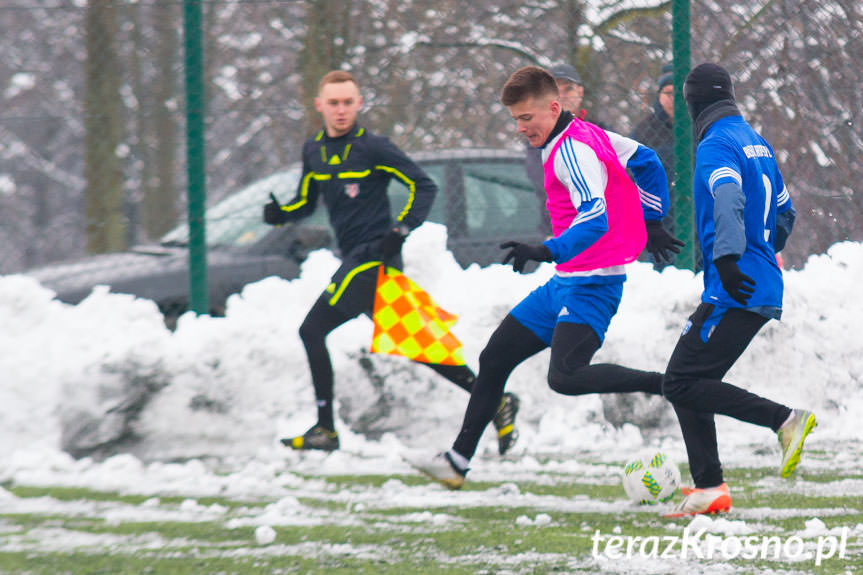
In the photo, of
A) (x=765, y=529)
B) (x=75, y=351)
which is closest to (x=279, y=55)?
(x=75, y=351)

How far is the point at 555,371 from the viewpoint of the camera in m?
5.14

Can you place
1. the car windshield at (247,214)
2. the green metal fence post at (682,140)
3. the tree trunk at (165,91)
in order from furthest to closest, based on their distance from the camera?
1. the tree trunk at (165,91)
2. the car windshield at (247,214)
3. the green metal fence post at (682,140)

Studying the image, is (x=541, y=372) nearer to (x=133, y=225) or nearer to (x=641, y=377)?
(x=641, y=377)

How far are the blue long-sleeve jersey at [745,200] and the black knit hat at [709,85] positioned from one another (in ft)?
0.38

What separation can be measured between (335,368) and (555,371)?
2443 mm

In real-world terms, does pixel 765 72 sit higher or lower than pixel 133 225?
higher

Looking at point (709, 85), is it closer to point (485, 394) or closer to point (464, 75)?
point (485, 394)

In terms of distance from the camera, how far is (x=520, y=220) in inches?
322

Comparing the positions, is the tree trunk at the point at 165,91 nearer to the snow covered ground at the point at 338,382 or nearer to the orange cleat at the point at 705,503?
the snow covered ground at the point at 338,382

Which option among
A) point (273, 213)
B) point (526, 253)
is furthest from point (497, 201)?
point (526, 253)

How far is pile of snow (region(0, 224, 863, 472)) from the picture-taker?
688cm

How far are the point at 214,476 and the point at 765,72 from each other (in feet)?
14.1

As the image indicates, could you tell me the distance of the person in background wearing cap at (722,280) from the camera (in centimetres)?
460

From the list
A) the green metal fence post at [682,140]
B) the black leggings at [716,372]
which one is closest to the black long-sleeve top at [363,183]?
the green metal fence post at [682,140]
